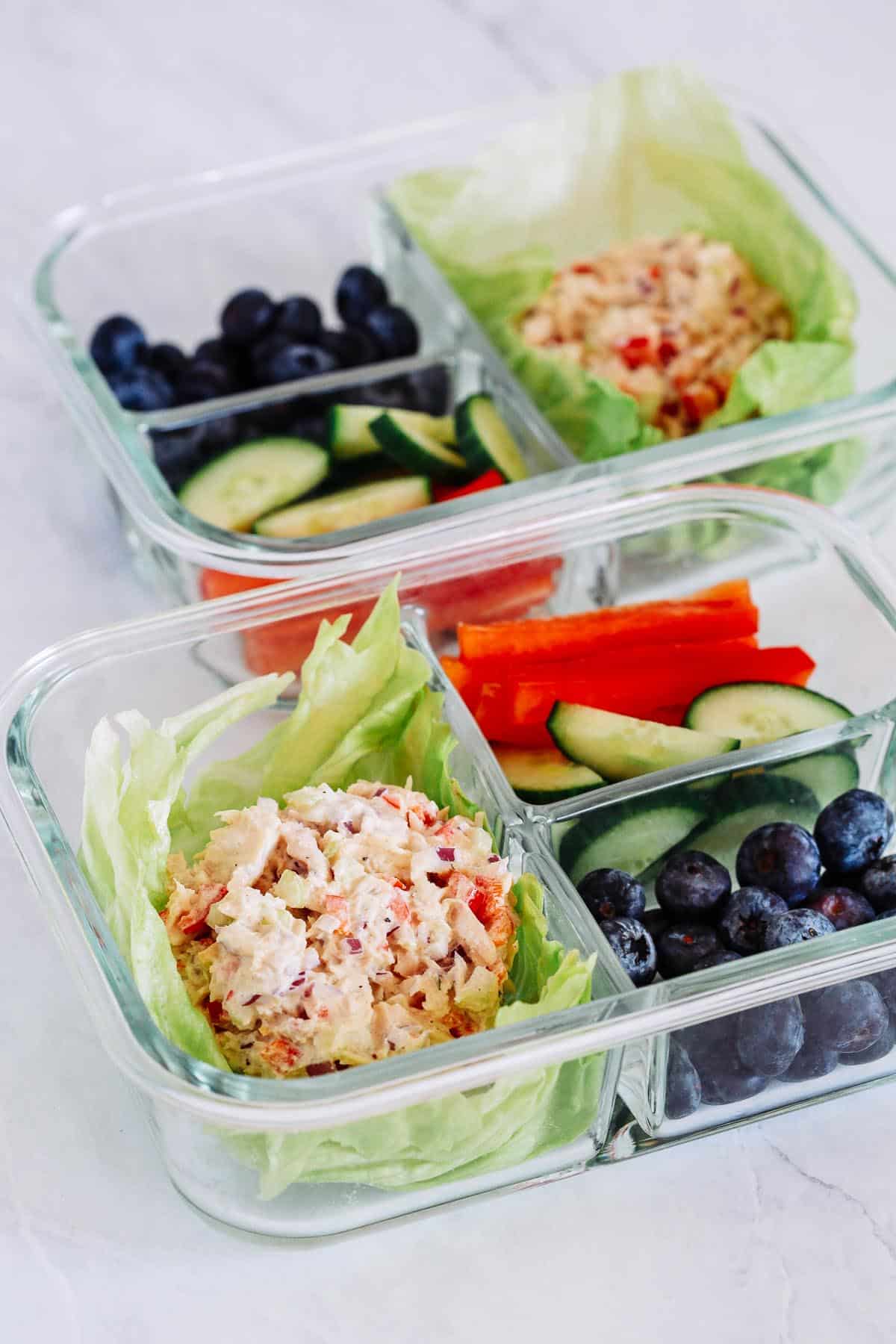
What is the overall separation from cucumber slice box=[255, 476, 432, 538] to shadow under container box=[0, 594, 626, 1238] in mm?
315

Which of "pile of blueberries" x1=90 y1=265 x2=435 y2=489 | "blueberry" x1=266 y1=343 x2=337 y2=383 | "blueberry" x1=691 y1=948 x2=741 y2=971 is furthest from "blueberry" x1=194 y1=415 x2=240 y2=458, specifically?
"blueberry" x1=691 y1=948 x2=741 y2=971

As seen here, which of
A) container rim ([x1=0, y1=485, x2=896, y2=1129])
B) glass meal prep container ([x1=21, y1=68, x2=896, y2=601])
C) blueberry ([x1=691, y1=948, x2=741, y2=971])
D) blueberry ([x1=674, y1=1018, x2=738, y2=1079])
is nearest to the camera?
container rim ([x1=0, y1=485, x2=896, y2=1129])

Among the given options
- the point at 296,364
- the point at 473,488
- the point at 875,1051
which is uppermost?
the point at 296,364

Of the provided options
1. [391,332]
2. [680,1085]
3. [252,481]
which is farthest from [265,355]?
[680,1085]

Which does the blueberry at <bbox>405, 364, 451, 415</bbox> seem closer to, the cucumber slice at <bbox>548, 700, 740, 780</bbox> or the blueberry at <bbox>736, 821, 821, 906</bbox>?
the cucumber slice at <bbox>548, 700, 740, 780</bbox>

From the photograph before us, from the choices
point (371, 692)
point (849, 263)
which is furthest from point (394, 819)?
point (849, 263)

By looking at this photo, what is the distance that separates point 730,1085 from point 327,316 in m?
1.30

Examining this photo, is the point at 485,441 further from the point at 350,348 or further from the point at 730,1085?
the point at 730,1085

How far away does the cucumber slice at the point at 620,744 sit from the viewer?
152 cm

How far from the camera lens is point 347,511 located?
6.02 ft

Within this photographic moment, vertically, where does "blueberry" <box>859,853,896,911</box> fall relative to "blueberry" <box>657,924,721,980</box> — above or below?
below

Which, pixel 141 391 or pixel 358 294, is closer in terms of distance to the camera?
pixel 141 391

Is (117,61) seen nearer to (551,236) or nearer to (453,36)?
(453,36)

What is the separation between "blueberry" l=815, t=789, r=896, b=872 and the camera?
4.76ft
